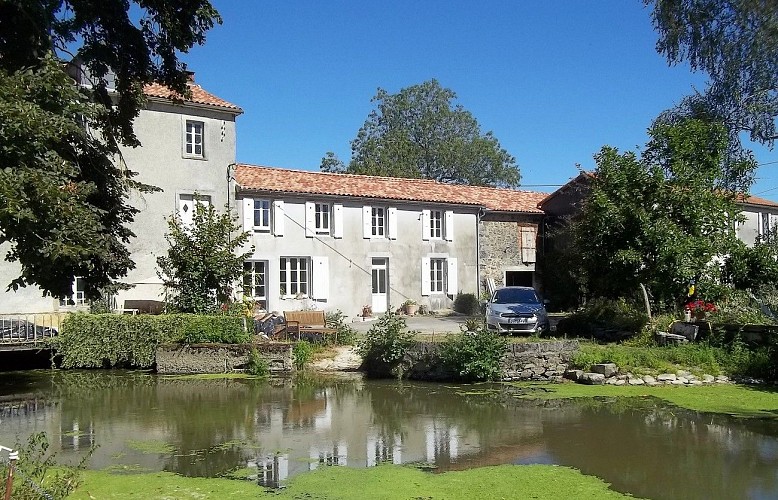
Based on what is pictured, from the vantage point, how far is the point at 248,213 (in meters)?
26.4

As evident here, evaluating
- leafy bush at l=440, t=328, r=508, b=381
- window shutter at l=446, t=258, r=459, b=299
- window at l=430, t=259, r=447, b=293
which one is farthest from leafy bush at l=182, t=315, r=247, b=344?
window shutter at l=446, t=258, r=459, b=299

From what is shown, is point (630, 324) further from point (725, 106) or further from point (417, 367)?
point (725, 106)

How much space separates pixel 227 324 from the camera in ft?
Answer: 61.4

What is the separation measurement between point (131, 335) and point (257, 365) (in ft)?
11.9

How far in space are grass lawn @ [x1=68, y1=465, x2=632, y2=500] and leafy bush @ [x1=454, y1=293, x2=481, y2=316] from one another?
22.3m

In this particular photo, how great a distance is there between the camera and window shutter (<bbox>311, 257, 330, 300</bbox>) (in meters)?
27.6

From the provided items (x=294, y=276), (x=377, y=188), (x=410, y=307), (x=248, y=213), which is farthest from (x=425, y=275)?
(x=248, y=213)

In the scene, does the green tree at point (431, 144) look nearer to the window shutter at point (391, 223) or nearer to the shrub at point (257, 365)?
the window shutter at point (391, 223)

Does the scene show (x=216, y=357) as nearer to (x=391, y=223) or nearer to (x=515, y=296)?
(x=515, y=296)

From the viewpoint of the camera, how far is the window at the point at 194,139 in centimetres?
2558

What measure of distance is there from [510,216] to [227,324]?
17.6 metres

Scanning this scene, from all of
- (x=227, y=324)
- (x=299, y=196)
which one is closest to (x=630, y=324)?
(x=227, y=324)

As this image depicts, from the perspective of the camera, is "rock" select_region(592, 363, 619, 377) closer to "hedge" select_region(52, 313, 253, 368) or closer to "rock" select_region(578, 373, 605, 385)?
"rock" select_region(578, 373, 605, 385)

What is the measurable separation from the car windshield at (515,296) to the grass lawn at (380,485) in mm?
11560
